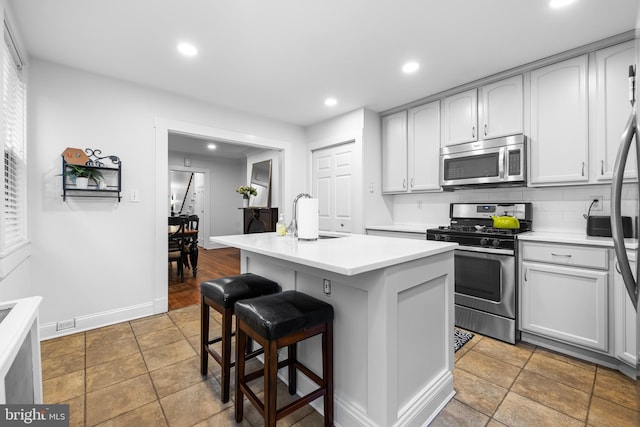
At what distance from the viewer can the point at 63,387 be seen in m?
1.80

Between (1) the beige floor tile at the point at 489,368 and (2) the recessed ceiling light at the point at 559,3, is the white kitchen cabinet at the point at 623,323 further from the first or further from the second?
Result: (2) the recessed ceiling light at the point at 559,3

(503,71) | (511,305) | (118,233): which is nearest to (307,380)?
(511,305)

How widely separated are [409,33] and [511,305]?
90.8 inches

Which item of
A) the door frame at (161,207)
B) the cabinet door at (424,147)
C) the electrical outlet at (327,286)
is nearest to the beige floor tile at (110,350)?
the door frame at (161,207)

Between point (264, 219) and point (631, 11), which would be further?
point (264, 219)

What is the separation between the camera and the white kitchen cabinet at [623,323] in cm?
187

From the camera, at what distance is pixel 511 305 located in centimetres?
240

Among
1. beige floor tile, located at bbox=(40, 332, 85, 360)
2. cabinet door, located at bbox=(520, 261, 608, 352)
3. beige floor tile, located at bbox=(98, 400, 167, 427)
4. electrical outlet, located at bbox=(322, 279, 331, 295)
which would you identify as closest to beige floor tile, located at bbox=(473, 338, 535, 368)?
cabinet door, located at bbox=(520, 261, 608, 352)

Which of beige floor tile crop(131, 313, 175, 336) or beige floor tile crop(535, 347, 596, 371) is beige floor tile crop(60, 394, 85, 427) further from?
beige floor tile crop(535, 347, 596, 371)

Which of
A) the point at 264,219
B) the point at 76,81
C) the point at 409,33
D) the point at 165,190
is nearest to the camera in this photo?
the point at 409,33

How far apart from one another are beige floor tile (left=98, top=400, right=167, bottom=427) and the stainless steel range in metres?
2.45

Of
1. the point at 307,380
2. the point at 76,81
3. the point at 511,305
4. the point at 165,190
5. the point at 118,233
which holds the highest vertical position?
the point at 76,81

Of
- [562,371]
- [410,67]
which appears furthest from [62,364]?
[410,67]

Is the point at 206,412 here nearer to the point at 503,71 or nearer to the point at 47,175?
the point at 47,175
